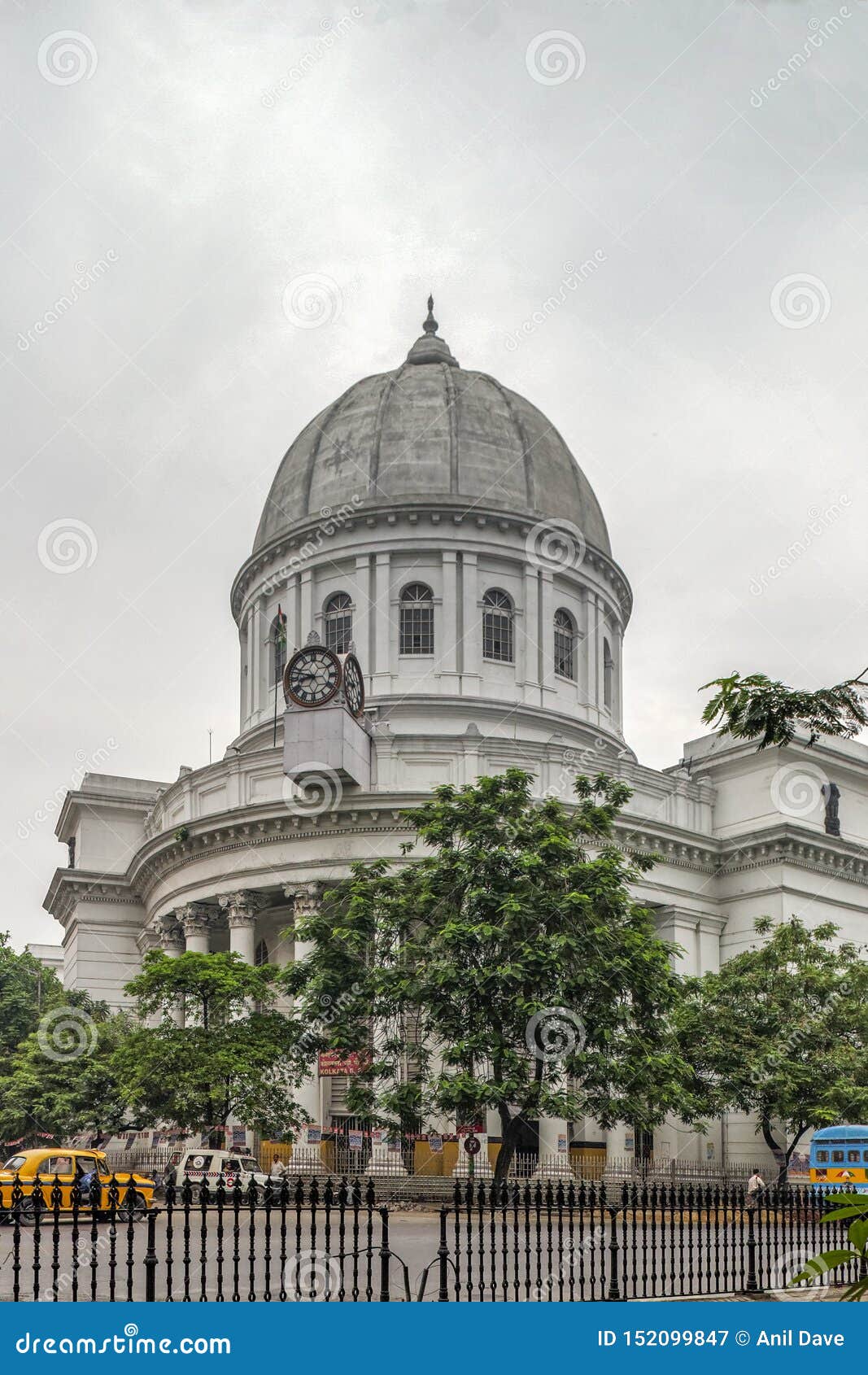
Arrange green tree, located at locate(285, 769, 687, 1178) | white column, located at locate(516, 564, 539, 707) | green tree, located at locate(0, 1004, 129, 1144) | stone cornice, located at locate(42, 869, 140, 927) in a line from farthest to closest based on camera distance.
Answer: stone cornice, located at locate(42, 869, 140, 927) < white column, located at locate(516, 564, 539, 707) < green tree, located at locate(0, 1004, 129, 1144) < green tree, located at locate(285, 769, 687, 1178)

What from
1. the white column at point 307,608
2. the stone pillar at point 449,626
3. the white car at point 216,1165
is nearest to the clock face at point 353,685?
the stone pillar at point 449,626

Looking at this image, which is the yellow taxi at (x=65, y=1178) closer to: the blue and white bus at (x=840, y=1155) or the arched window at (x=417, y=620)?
the blue and white bus at (x=840, y=1155)

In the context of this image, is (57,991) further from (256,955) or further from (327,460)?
(327,460)

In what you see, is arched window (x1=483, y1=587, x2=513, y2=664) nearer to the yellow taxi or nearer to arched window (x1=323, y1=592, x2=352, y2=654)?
arched window (x1=323, y1=592, x2=352, y2=654)

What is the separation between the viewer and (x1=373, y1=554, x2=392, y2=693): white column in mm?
52906

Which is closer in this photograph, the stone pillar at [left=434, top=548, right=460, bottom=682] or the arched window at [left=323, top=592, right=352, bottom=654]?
the stone pillar at [left=434, top=548, right=460, bottom=682]

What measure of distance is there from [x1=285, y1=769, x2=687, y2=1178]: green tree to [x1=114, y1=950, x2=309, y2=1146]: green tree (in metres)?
2.18

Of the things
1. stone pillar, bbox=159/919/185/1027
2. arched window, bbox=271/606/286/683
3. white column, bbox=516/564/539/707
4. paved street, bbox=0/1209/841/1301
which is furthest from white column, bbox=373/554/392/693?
paved street, bbox=0/1209/841/1301

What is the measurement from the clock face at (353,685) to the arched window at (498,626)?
268 inches

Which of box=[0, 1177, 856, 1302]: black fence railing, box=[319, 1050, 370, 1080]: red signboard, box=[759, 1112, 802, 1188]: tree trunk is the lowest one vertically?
box=[759, 1112, 802, 1188]: tree trunk

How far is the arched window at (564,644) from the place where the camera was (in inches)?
2197

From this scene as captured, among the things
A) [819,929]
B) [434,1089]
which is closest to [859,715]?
[434,1089]

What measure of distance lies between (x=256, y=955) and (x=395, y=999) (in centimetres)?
1734

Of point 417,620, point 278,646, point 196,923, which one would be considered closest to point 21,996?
point 196,923
